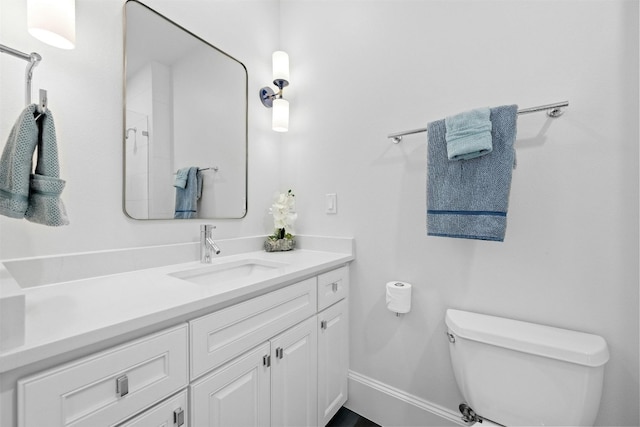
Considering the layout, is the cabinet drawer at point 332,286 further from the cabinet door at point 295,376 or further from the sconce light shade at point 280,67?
the sconce light shade at point 280,67

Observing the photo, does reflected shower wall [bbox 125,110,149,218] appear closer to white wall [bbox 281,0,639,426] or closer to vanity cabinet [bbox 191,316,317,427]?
vanity cabinet [bbox 191,316,317,427]

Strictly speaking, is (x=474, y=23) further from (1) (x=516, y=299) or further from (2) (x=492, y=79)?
(1) (x=516, y=299)

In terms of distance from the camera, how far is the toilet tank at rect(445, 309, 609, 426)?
85 centimetres

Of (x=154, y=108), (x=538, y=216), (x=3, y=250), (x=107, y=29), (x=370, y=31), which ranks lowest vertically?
(x=3, y=250)

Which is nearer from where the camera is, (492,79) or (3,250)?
(3,250)

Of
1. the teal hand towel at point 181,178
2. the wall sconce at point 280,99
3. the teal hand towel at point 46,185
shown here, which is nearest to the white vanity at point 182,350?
the teal hand towel at point 46,185

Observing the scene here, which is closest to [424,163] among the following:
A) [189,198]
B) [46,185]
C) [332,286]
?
[332,286]

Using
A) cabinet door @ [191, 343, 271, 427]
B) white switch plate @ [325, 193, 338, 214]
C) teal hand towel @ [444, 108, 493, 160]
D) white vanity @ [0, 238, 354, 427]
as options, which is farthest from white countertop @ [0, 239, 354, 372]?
teal hand towel @ [444, 108, 493, 160]

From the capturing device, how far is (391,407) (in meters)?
1.39

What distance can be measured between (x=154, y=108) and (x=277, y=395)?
1.28m

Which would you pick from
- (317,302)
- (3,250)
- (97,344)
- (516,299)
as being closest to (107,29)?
(3,250)

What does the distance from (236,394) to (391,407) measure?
0.92m

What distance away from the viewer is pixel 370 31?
1.46 metres

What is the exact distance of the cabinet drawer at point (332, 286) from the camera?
1.28 metres
